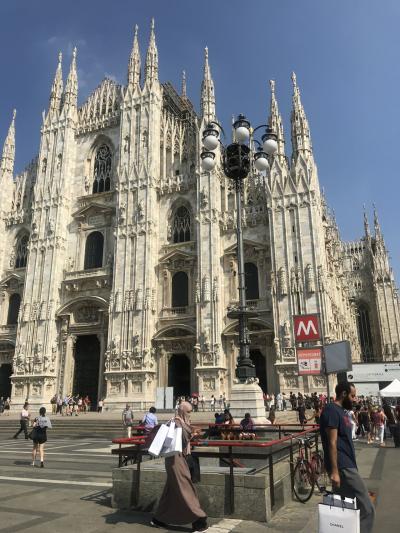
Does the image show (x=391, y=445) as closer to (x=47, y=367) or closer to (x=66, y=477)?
(x=66, y=477)

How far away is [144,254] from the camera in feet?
100

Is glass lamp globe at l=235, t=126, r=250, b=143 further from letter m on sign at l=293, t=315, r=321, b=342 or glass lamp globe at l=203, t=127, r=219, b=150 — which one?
letter m on sign at l=293, t=315, r=321, b=342

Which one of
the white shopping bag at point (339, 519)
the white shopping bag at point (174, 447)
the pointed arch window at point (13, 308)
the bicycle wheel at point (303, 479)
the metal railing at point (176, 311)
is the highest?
the pointed arch window at point (13, 308)

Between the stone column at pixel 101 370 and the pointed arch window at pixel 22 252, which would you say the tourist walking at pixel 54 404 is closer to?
the stone column at pixel 101 370

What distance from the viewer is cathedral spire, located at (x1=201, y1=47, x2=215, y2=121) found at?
1275 inches

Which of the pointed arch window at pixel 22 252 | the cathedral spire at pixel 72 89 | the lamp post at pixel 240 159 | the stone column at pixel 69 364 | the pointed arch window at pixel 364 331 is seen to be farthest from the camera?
the pointed arch window at pixel 364 331

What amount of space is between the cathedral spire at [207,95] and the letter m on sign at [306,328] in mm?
19789

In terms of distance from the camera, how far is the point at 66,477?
29.5 feet

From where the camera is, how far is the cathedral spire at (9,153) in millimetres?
38656

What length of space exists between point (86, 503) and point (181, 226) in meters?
26.5

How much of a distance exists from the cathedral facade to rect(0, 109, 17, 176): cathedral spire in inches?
7.8

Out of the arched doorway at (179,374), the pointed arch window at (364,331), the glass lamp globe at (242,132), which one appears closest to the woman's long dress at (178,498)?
the glass lamp globe at (242,132)

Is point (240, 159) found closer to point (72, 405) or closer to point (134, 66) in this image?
point (72, 405)

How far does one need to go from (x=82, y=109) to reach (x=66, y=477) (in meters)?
36.0
